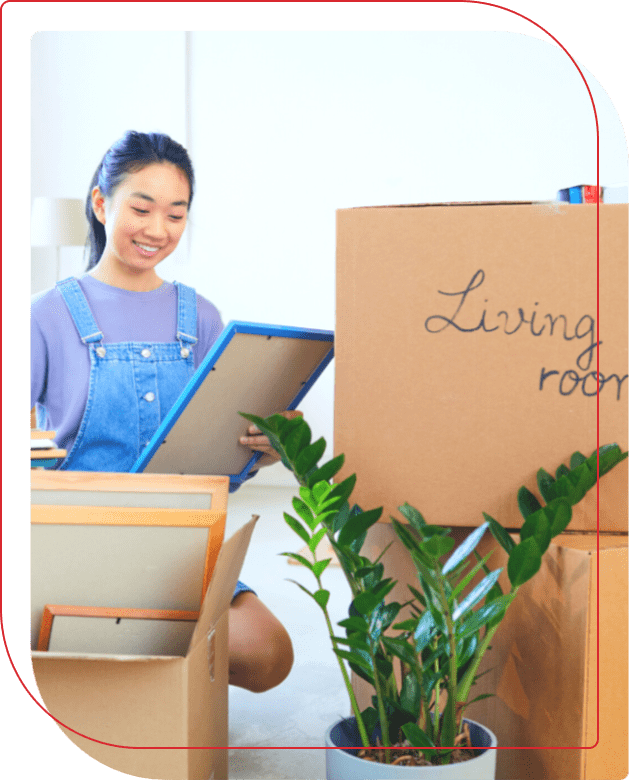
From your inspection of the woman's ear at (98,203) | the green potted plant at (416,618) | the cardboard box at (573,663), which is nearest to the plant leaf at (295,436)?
the green potted plant at (416,618)

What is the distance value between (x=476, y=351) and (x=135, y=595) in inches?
19.0

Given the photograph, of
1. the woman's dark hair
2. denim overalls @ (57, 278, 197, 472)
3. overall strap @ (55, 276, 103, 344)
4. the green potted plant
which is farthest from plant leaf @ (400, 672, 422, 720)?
the woman's dark hair

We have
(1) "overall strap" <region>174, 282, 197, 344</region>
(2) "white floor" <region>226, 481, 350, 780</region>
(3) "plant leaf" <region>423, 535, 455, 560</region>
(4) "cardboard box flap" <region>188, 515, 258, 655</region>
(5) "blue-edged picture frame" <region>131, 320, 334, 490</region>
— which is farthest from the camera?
(1) "overall strap" <region>174, 282, 197, 344</region>

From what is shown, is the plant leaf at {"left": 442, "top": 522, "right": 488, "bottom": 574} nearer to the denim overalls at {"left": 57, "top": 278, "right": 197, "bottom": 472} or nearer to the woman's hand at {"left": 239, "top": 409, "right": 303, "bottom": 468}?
the woman's hand at {"left": 239, "top": 409, "right": 303, "bottom": 468}

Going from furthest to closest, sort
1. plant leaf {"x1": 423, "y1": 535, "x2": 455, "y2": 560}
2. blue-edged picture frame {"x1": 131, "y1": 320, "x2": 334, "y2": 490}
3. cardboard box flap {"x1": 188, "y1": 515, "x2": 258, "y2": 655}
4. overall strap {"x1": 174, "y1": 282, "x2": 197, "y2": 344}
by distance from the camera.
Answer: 1. overall strap {"x1": 174, "y1": 282, "x2": 197, "y2": 344}
2. blue-edged picture frame {"x1": 131, "y1": 320, "x2": 334, "y2": 490}
3. cardboard box flap {"x1": 188, "y1": 515, "x2": 258, "y2": 655}
4. plant leaf {"x1": 423, "y1": 535, "x2": 455, "y2": 560}

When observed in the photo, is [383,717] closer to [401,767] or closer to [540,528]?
[401,767]

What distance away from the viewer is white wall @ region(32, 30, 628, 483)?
121 cm

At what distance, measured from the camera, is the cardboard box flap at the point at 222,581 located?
0.81 meters

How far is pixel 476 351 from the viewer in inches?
34.6

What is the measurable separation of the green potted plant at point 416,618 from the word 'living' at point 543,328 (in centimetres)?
8

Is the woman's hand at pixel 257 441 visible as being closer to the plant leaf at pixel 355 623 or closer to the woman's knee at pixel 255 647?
the woman's knee at pixel 255 647

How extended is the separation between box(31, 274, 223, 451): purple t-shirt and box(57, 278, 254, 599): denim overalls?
12mm

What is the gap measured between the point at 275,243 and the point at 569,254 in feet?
5.02

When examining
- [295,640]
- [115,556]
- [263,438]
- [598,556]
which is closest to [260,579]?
[295,640]
